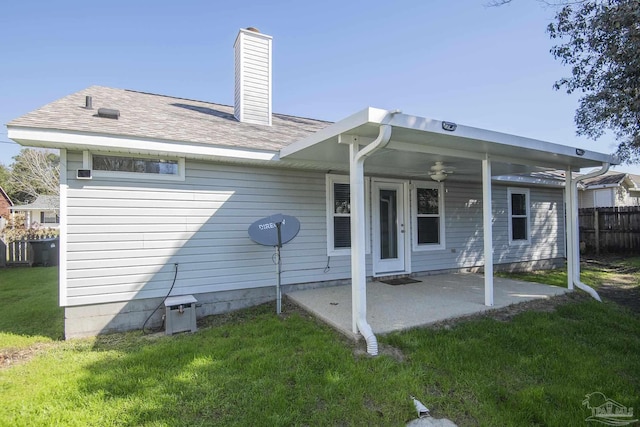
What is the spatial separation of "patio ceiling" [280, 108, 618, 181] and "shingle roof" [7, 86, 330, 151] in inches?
41.4

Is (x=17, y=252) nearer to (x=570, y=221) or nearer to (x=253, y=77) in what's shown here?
(x=253, y=77)

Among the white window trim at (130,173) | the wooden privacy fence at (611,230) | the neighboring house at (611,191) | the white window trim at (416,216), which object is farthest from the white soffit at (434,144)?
the neighboring house at (611,191)

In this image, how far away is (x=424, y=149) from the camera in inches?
163

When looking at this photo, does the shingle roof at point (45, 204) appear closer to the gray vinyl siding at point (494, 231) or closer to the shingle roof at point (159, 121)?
the shingle roof at point (159, 121)

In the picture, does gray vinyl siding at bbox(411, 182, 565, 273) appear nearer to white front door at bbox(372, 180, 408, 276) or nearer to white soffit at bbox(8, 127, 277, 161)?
white front door at bbox(372, 180, 408, 276)

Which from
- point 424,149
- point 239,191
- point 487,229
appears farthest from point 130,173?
point 487,229

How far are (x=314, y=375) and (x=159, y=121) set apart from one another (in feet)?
14.3

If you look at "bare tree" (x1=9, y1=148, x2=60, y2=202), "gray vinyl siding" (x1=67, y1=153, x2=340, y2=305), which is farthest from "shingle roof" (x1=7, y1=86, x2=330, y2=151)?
"bare tree" (x1=9, y1=148, x2=60, y2=202)

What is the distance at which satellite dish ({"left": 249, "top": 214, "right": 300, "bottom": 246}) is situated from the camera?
4758 millimetres

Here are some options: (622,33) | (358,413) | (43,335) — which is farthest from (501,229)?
(43,335)

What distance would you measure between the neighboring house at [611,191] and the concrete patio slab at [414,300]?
53.8ft

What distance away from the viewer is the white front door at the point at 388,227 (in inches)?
257

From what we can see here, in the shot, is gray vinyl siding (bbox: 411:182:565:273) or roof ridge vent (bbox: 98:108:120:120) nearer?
roof ridge vent (bbox: 98:108:120:120)

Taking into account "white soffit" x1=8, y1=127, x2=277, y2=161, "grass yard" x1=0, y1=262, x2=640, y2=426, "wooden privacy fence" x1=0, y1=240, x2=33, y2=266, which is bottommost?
"grass yard" x1=0, y1=262, x2=640, y2=426
